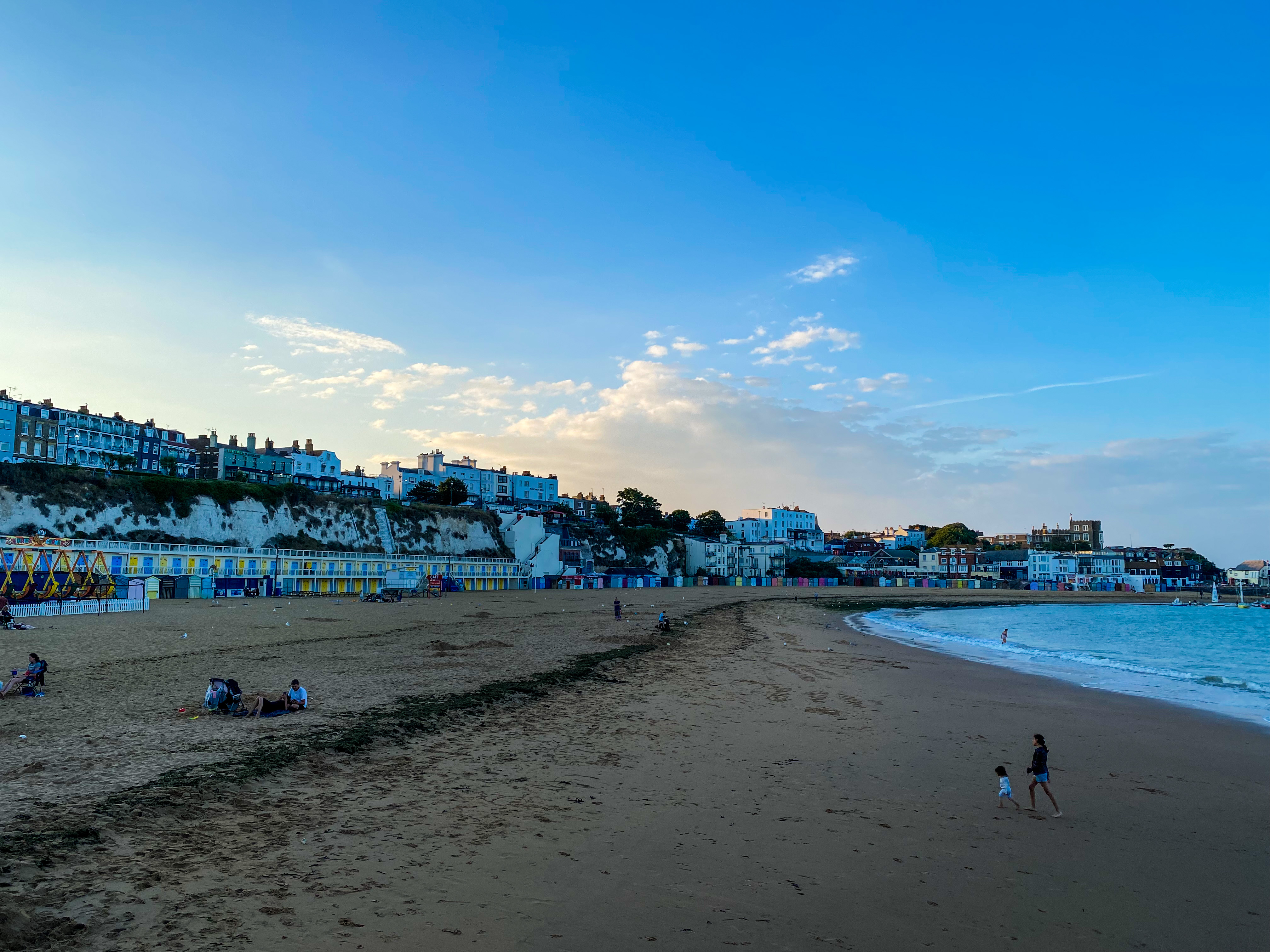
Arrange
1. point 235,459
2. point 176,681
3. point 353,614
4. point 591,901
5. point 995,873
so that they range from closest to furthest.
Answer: point 591,901
point 995,873
point 176,681
point 353,614
point 235,459

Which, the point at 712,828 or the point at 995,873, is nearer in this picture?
the point at 995,873

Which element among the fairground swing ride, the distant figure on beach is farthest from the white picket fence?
the distant figure on beach

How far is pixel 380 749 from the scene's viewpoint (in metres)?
12.8

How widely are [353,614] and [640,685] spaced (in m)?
28.5

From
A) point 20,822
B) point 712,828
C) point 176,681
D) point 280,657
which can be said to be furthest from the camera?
point 280,657

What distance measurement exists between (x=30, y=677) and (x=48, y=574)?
114 feet

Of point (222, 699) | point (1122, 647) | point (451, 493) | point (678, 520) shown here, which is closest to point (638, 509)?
point (678, 520)

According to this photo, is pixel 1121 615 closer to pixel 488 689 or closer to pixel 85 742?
pixel 488 689

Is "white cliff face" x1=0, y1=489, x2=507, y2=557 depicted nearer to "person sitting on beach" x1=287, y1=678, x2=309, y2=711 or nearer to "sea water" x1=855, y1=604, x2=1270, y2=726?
"sea water" x1=855, y1=604, x2=1270, y2=726

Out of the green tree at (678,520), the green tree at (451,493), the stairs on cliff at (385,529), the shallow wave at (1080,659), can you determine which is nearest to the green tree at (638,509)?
the green tree at (678,520)

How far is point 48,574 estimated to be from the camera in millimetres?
43344

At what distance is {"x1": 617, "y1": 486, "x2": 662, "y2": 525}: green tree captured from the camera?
147m

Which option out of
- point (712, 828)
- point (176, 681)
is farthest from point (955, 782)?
point (176, 681)

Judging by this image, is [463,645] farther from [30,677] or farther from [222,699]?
[30,677]
